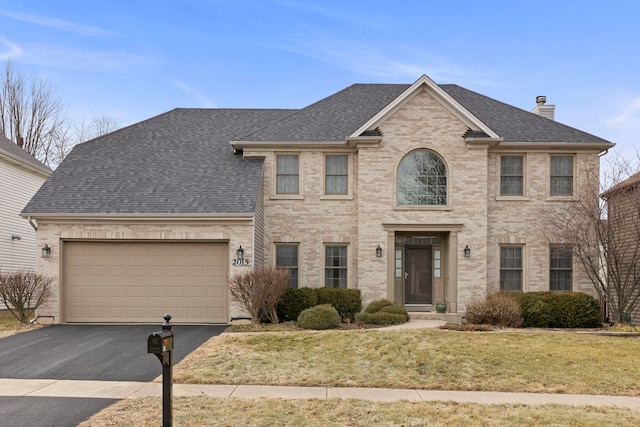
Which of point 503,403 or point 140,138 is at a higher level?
point 140,138

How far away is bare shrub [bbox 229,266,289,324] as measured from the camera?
605 inches

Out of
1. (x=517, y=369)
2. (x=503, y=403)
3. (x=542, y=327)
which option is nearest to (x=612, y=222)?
(x=542, y=327)

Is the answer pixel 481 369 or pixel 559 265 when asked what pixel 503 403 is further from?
pixel 559 265

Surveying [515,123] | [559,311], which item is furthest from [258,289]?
[515,123]

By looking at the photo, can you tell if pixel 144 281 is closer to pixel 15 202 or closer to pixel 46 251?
pixel 46 251

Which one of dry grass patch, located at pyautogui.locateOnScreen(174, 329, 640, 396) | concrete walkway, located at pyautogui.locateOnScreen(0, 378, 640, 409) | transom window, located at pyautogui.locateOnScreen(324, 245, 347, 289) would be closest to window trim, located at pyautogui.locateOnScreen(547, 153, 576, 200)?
dry grass patch, located at pyautogui.locateOnScreen(174, 329, 640, 396)

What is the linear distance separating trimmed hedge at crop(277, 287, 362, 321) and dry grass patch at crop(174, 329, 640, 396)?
3.25 meters

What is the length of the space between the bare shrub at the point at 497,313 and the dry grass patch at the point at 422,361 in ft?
7.56

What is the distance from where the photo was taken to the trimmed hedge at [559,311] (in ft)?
52.8

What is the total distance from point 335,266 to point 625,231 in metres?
9.24

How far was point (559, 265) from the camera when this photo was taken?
18578mm

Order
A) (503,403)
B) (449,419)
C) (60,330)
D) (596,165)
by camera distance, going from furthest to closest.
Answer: (596,165)
(60,330)
(503,403)
(449,419)

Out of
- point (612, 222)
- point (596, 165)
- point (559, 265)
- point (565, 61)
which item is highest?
point (565, 61)

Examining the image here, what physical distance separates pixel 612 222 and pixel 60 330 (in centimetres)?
1639
